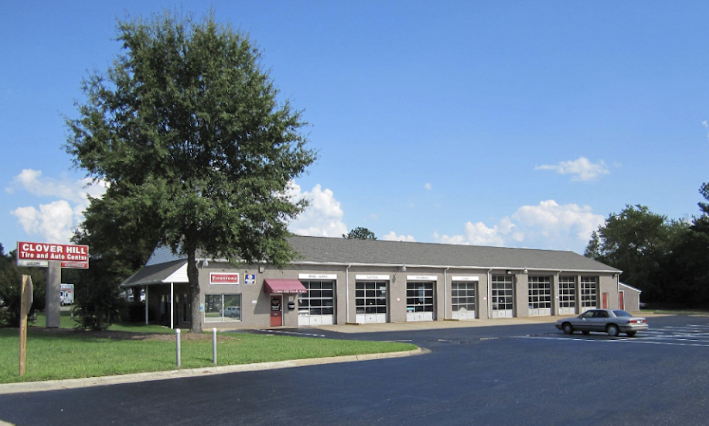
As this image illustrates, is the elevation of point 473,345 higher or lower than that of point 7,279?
lower

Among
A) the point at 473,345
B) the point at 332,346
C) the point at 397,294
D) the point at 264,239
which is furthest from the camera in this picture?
the point at 397,294

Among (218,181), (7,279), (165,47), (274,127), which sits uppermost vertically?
(165,47)

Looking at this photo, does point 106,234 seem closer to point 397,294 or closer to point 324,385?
point 324,385

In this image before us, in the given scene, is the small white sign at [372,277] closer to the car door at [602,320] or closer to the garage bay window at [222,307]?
the garage bay window at [222,307]

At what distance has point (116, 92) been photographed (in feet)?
73.7

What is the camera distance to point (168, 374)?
42.9 feet

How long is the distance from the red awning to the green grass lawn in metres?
10.7

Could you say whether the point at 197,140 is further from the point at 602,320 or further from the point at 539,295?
the point at 539,295

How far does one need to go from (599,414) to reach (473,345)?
12.5 meters

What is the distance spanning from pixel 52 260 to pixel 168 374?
55.0 feet

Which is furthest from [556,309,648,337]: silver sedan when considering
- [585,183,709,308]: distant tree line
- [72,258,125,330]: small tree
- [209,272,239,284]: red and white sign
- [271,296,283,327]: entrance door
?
[585,183,709,308]: distant tree line

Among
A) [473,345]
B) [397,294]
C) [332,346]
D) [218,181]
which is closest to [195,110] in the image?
[218,181]

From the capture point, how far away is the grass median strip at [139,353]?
12.8 meters

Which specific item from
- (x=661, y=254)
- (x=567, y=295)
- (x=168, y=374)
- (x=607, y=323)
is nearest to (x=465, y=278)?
(x=567, y=295)
